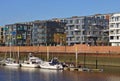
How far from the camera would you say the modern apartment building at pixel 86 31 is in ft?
527

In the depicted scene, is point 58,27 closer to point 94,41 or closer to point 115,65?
point 94,41

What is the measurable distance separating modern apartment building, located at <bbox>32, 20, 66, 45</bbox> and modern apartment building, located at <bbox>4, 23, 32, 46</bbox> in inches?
298

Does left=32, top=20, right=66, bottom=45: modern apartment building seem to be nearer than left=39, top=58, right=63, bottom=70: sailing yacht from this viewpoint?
No

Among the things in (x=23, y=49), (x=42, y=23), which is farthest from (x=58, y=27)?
(x=23, y=49)

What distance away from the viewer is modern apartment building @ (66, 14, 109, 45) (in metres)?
161

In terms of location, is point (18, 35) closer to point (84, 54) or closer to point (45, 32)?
point (45, 32)

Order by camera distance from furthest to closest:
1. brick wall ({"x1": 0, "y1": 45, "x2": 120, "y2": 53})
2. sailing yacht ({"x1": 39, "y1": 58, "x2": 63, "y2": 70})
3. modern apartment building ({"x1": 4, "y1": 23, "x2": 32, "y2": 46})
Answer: modern apartment building ({"x1": 4, "y1": 23, "x2": 32, "y2": 46}), brick wall ({"x1": 0, "y1": 45, "x2": 120, "y2": 53}), sailing yacht ({"x1": 39, "y1": 58, "x2": 63, "y2": 70})

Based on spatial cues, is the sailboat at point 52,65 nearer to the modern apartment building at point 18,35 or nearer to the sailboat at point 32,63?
the sailboat at point 32,63

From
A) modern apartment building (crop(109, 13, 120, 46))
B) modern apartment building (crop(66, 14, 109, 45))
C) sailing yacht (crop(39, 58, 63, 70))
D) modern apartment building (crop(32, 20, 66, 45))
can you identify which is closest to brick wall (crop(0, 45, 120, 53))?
sailing yacht (crop(39, 58, 63, 70))

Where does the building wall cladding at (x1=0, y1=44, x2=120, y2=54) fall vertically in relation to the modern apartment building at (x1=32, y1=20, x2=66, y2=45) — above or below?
below

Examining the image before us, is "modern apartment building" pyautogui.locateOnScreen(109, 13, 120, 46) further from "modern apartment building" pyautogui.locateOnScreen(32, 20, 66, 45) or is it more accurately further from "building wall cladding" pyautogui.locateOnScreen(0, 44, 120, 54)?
"modern apartment building" pyautogui.locateOnScreen(32, 20, 66, 45)

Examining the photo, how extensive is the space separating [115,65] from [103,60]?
230 inches

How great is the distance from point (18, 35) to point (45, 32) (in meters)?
20.4

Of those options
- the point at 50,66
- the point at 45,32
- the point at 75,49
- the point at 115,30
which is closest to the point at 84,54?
the point at 75,49
